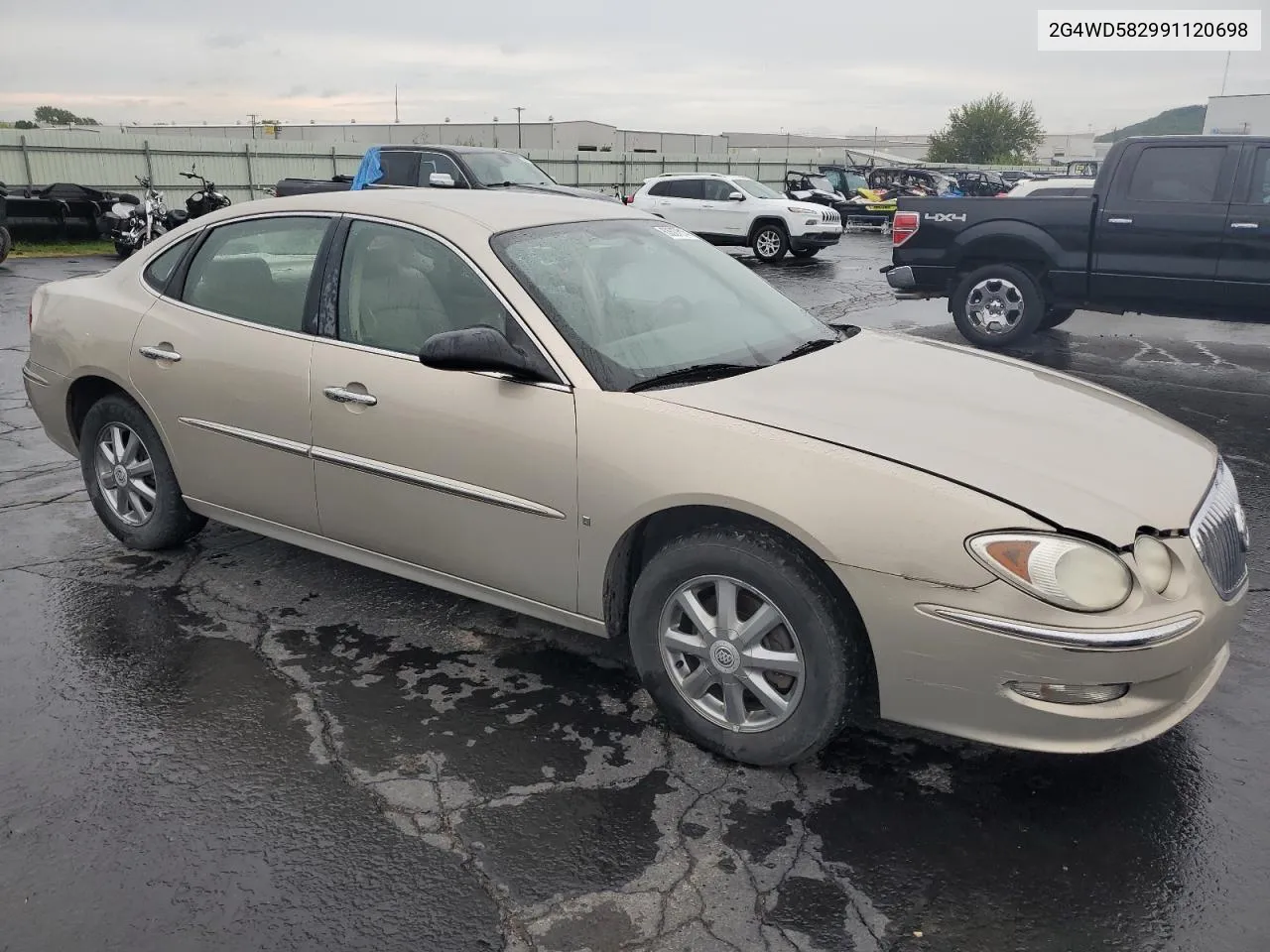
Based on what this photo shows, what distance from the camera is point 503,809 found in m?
2.89

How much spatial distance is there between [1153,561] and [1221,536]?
49cm

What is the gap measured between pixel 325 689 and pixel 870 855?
1922mm

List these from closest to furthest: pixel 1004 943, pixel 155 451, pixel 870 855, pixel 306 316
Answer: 1. pixel 1004 943
2. pixel 870 855
3. pixel 306 316
4. pixel 155 451

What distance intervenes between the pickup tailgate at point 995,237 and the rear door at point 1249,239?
1112 mm

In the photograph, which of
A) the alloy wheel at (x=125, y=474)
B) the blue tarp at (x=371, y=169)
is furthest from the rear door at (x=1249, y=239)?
the blue tarp at (x=371, y=169)

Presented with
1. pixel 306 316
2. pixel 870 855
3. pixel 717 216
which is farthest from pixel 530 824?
pixel 717 216

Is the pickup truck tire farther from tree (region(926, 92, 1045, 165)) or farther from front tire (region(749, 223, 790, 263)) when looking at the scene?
tree (region(926, 92, 1045, 165))

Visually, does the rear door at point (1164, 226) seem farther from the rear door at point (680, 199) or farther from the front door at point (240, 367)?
the rear door at point (680, 199)

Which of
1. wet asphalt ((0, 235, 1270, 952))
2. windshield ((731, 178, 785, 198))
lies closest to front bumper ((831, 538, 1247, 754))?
wet asphalt ((0, 235, 1270, 952))

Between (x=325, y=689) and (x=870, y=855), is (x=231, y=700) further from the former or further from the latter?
(x=870, y=855)

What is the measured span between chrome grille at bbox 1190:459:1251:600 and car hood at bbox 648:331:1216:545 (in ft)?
0.17

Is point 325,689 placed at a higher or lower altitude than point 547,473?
lower

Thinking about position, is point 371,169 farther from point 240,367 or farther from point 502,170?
point 240,367

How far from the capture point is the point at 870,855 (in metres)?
2.71
